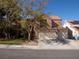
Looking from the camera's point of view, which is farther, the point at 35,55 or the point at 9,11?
the point at 9,11

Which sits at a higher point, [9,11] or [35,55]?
[9,11]

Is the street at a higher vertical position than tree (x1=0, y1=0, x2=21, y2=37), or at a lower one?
lower

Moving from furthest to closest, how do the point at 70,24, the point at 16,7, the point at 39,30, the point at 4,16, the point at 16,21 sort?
the point at 70,24 → the point at 4,16 → the point at 16,21 → the point at 16,7 → the point at 39,30

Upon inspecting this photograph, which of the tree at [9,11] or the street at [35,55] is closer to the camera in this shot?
the street at [35,55]

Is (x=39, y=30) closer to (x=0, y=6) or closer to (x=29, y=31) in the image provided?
(x=29, y=31)

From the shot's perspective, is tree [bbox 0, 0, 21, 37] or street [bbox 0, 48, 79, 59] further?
tree [bbox 0, 0, 21, 37]

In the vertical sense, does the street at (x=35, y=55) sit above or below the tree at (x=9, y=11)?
below

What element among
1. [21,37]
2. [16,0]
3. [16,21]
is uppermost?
[16,0]

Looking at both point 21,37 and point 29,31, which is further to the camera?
point 21,37

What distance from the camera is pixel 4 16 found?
153 feet

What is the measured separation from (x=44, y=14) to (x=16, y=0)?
5305 millimetres

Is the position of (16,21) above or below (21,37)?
above

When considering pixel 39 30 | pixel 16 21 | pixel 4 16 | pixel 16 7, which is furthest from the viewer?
pixel 4 16


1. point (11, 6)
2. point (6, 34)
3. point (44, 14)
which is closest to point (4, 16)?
point (6, 34)
